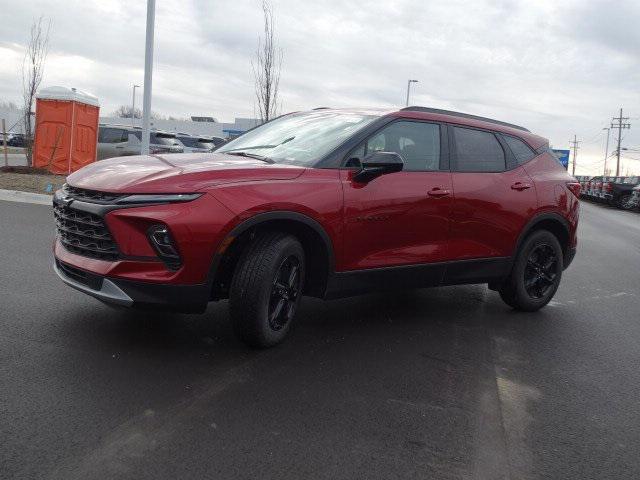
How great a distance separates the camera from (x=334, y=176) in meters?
4.50

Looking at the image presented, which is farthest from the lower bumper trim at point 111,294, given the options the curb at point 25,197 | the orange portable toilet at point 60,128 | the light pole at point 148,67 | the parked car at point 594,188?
the parked car at point 594,188

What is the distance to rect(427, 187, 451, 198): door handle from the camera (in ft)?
16.6

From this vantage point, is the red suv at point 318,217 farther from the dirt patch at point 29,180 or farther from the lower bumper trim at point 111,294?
the dirt patch at point 29,180

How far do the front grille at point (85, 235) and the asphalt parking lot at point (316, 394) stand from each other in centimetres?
64

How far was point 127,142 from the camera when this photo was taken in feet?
76.3

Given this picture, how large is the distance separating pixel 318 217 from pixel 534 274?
2.86 meters

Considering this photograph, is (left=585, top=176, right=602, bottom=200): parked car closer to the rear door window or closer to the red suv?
the red suv

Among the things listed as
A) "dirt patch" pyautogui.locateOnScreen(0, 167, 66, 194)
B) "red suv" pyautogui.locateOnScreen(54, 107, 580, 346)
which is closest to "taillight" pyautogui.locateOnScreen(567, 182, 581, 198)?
"red suv" pyautogui.locateOnScreen(54, 107, 580, 346)

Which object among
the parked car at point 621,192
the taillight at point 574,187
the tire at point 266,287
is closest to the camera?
the tire at point 266,287

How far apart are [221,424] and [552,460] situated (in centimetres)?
165

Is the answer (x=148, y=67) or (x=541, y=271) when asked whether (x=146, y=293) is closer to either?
(x=541, y=271)

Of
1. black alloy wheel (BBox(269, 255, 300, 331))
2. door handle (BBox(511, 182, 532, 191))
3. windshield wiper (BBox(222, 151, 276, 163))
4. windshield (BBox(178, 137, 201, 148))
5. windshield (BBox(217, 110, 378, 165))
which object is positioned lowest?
black alloy wheel (BBox(269, 255, 300, 331))

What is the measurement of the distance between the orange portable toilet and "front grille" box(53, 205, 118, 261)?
15.6m

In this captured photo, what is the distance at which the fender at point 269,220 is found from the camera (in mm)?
3943
